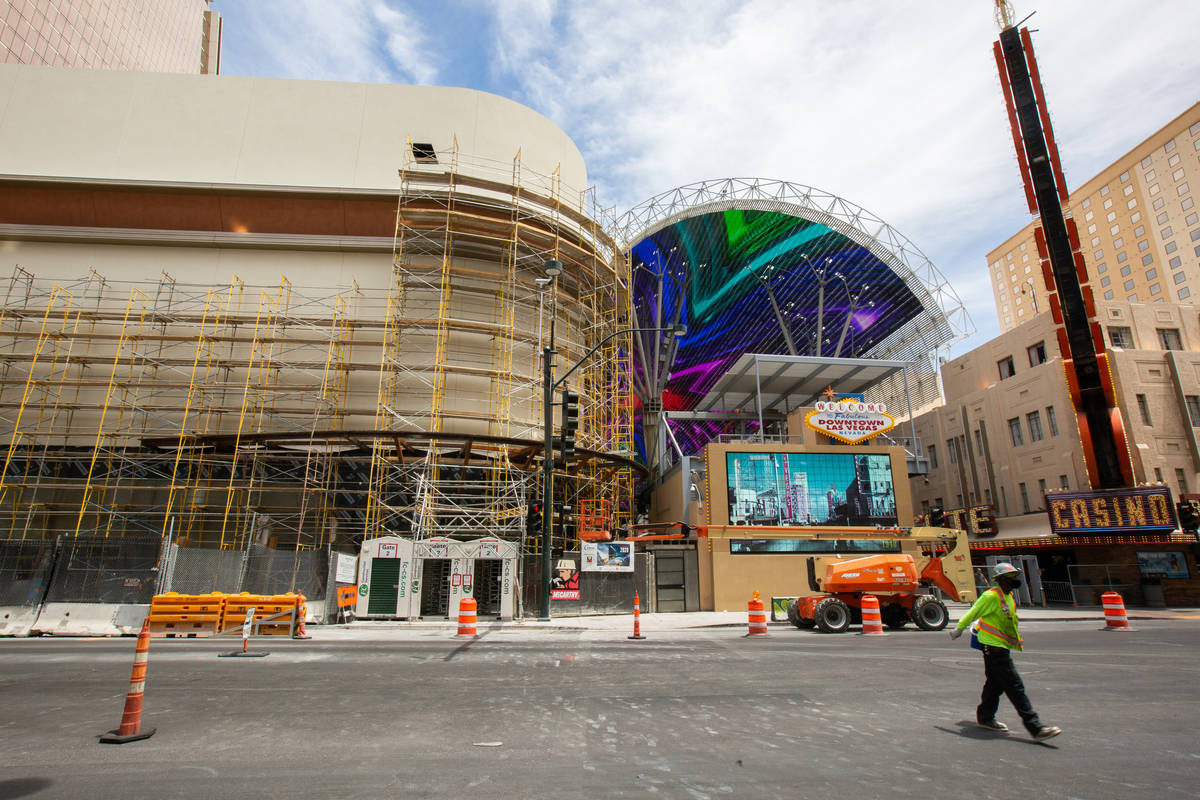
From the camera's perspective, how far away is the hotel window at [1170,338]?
111 ft

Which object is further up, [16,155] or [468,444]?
[16,155]

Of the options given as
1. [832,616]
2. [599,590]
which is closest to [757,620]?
[832,616]

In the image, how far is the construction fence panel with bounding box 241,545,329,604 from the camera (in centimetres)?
1731

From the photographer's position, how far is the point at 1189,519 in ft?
86.7

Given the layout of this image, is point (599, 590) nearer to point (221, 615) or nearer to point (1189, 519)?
point (221, 615)

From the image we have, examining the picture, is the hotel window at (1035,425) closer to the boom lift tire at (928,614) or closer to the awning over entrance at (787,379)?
the awning over entrance at (787,379)

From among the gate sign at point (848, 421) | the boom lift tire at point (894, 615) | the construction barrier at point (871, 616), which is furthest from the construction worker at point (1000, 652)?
the gate sign at point (848, 421)

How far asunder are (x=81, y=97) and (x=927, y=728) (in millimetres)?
46296

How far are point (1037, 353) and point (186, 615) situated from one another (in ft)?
136

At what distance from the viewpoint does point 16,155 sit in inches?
1266

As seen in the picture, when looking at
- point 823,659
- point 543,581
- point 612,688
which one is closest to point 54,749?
point 612,688

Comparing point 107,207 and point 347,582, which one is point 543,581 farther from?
point 107,207

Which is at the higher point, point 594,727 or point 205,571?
point 205,571

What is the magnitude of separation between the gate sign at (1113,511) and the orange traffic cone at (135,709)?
35.3 m
